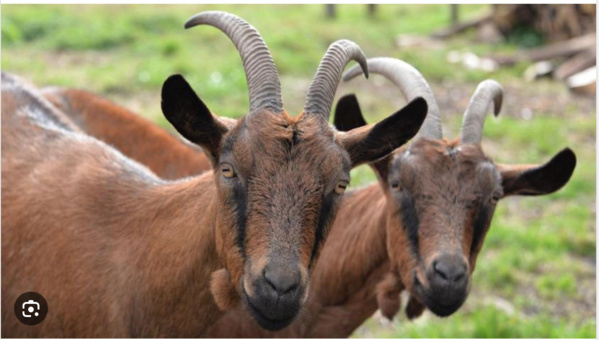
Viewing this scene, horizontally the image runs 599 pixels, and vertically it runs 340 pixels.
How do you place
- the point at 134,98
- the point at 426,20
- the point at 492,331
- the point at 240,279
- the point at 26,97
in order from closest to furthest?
the point at 240,279
the point at 26,97
the point at 492,331
the point at 134,98
the point at 426,20

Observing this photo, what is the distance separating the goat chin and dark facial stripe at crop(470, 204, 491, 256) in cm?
148

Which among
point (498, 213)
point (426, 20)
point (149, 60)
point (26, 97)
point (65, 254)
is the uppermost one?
point (26, 97)

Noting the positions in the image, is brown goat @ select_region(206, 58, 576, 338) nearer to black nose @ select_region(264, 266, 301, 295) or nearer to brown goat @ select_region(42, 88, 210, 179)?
black nose @ select_region(264, 266, 301, 295)

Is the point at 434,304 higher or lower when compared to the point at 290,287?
lower

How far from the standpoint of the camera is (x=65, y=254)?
4367 mm

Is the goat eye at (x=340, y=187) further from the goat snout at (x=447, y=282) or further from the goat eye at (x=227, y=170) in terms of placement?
the goat snout at (x=447, y=282)

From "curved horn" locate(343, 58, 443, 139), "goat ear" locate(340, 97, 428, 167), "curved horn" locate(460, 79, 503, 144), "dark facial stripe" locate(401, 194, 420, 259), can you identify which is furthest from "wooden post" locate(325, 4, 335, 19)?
"goat ear" locate(340, 97, 428, 167)

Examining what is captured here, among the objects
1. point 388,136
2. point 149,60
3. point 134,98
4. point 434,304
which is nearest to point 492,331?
point 434,304

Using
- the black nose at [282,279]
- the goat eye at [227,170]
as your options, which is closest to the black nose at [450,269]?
the black nose at [282,279]

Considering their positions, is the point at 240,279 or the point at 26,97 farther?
the point at 26,97

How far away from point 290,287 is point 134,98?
299 inches

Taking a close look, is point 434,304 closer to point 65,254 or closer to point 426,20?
point 65,254

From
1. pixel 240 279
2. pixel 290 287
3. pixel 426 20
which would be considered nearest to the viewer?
pixel 290 287

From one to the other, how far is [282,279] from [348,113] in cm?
180
